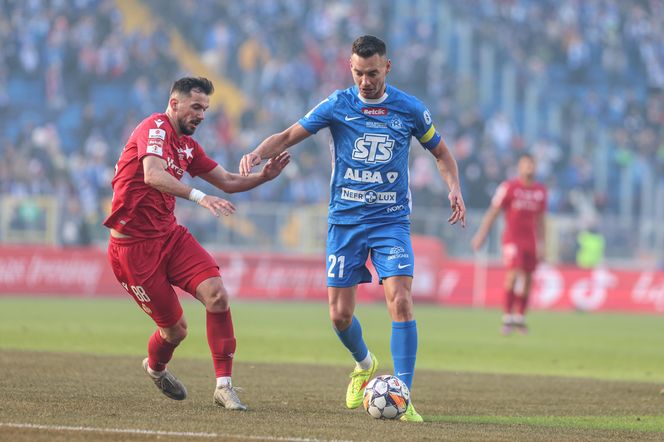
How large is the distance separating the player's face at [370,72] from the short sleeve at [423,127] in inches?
13.8

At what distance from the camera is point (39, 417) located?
23.8 feet

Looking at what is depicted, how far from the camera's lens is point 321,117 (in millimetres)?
8977

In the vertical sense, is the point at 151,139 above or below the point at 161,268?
above

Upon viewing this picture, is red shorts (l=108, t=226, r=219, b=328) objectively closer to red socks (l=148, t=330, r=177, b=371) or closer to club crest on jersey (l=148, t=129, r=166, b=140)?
red socks (l=148, t=330, r=177, b=371)

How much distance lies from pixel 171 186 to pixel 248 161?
66cm

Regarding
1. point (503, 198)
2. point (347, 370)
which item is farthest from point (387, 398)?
point (503, 198)

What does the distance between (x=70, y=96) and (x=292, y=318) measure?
1337 cm

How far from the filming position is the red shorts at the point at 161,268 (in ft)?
28.3

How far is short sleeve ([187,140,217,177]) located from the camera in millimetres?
A: 9109

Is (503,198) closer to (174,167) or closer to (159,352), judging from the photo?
(159,352)

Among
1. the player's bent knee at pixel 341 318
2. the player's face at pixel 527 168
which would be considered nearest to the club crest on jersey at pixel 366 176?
the player's bent knee at pixel 341 318

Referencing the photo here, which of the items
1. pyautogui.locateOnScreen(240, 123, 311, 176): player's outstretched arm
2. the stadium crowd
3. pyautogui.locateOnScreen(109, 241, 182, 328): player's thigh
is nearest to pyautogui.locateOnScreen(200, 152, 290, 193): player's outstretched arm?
Answer: pyautogui.locateOnScreen(240, 123, 311, 176): player's outstretched arm

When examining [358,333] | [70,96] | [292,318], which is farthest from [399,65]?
[358,333]

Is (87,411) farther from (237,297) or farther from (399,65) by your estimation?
(399,65)
